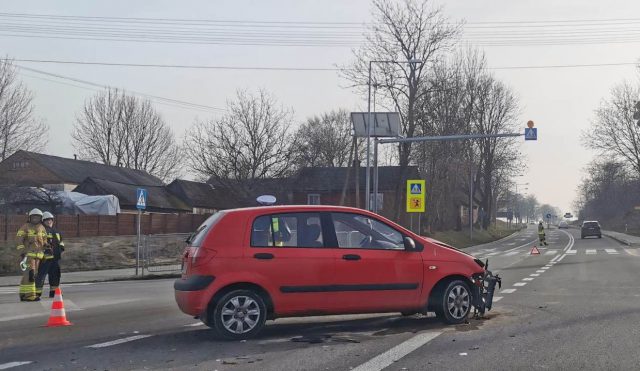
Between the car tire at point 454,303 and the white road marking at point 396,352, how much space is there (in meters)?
0.51

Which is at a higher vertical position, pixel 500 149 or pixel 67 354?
pixel 500 149

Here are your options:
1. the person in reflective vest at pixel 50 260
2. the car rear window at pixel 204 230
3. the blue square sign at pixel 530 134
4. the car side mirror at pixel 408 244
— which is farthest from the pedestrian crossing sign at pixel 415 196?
the car rear window at pixel 204 230

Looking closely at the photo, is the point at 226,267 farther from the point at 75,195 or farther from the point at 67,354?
the point at 75,195

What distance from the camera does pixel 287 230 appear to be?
7938mm

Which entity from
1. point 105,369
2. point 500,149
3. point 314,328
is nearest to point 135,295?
point 314,328

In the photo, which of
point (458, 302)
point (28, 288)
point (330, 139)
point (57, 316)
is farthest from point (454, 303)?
point (330, 139)

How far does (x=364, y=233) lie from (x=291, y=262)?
3.44 ft

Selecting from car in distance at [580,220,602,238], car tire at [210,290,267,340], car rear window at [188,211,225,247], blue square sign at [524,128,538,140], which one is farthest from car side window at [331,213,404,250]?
car in distance at [580,220,602,238]

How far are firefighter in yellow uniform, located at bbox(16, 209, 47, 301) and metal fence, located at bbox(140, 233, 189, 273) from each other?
350 inches

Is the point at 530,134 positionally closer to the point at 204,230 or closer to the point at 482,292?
the point at 482,292

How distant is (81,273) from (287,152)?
27643mm

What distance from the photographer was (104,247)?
2705 centimetres

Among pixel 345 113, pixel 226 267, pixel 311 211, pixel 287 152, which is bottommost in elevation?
pixel 226 267

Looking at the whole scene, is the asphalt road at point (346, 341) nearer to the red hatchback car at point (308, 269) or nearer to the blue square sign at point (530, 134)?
the red hatchback car at point (308, 269)
